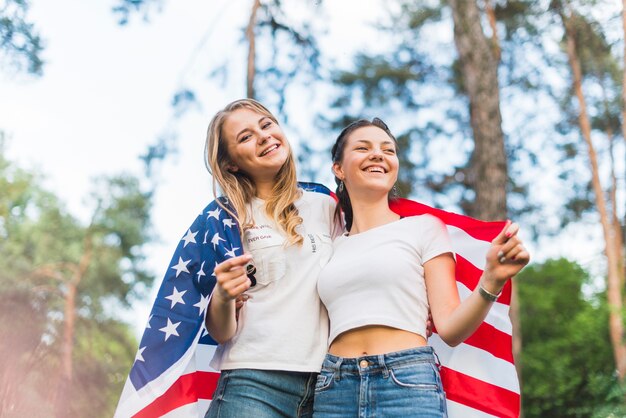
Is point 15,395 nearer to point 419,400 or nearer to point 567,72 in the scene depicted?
point 419,400

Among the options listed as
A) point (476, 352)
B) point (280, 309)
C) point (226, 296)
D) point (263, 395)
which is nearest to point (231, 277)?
point (226, 296)

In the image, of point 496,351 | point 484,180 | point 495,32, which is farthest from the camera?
point 495,32

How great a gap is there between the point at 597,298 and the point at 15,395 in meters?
19.3

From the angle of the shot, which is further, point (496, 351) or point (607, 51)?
point (607, 51)

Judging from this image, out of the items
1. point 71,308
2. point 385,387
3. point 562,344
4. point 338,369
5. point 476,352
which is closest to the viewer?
point 385,387

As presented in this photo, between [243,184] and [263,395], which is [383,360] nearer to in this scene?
[263,395]

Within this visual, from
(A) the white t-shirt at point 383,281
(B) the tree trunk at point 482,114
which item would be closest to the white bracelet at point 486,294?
(A) the white t-shirt at point 383,281

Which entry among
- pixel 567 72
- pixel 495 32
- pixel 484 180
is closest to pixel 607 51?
pixel 567 72

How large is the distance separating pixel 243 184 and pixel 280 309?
739 mm

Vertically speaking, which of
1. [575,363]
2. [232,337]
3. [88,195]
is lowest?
[232,337]

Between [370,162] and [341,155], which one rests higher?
[341,155]

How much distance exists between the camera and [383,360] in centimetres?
268

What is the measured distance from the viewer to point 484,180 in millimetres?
7930

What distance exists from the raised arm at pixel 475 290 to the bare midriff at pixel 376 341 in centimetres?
13
